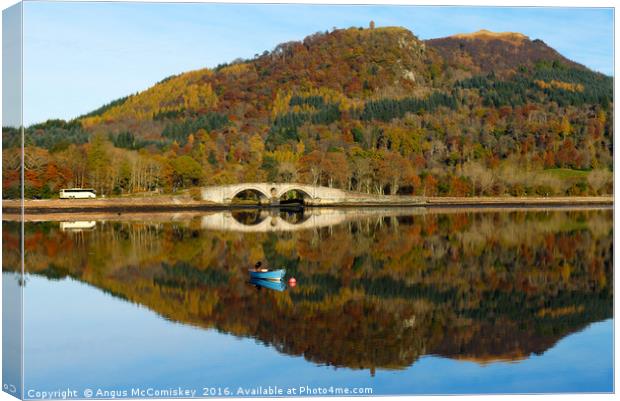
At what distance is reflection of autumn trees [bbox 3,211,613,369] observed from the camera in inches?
649

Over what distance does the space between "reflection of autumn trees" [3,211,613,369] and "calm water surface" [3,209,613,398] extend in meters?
0.06

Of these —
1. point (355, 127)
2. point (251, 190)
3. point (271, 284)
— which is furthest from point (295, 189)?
point (271, 284)

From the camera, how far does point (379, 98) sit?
90.9m

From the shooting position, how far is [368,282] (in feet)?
77.6

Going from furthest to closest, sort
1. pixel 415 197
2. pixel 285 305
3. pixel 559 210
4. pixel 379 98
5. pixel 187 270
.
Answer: pixel 379 98
pixel 415 197
pixel 559 210
pixel 187 270
pixel 285 305

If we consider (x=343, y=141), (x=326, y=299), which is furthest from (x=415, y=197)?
(x=326, y=299)

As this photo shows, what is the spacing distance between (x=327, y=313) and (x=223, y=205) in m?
45.9

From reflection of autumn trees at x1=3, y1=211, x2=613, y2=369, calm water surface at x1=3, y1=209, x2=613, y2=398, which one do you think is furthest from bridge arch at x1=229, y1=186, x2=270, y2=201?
calm water surface at x1=3, y1=209, x2=613, y2=398

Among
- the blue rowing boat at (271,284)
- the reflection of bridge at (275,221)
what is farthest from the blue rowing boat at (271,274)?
the reflection of bridge at (275,221)

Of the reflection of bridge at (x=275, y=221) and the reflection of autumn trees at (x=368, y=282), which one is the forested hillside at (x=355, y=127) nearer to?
the reflection of bridge at (x=275, y=221)

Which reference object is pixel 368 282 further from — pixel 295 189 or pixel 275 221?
pixel 295 189

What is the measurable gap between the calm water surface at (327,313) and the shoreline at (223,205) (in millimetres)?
19646

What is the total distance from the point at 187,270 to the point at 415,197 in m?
44.2

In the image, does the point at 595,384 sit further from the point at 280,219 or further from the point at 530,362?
the point at 280,219
